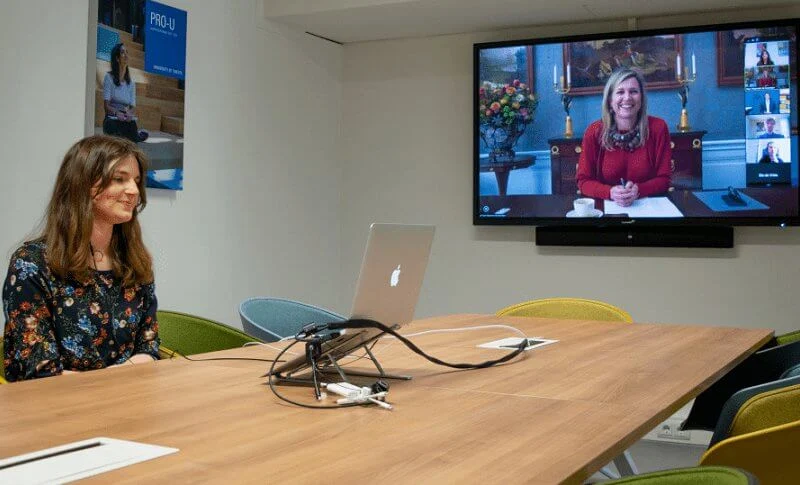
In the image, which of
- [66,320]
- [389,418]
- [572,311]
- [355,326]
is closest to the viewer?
[389,418]

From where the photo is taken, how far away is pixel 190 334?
3.36 m

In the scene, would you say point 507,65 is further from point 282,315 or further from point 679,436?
point 282,315

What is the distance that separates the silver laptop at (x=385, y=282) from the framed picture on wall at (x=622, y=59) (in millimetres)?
3796

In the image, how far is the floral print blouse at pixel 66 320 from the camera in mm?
2619

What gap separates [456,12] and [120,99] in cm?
221

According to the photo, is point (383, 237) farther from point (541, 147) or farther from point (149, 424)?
point (541, 147)

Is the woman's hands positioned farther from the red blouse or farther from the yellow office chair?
the yellow office chair

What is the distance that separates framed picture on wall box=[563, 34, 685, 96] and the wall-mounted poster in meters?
2.48

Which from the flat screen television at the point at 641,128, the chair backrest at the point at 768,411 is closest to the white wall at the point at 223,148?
the flat screen television at the point at 641,128

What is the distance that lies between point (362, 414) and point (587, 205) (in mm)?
4329

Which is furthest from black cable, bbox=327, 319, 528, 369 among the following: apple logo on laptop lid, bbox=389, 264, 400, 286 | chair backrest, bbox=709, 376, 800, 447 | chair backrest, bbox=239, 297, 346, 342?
chair backrest, bbox=239, 297, 346, 342

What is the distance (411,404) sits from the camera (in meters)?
1.90

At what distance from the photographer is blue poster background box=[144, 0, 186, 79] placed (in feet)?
16.7

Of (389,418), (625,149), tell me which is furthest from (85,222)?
(625,149)
